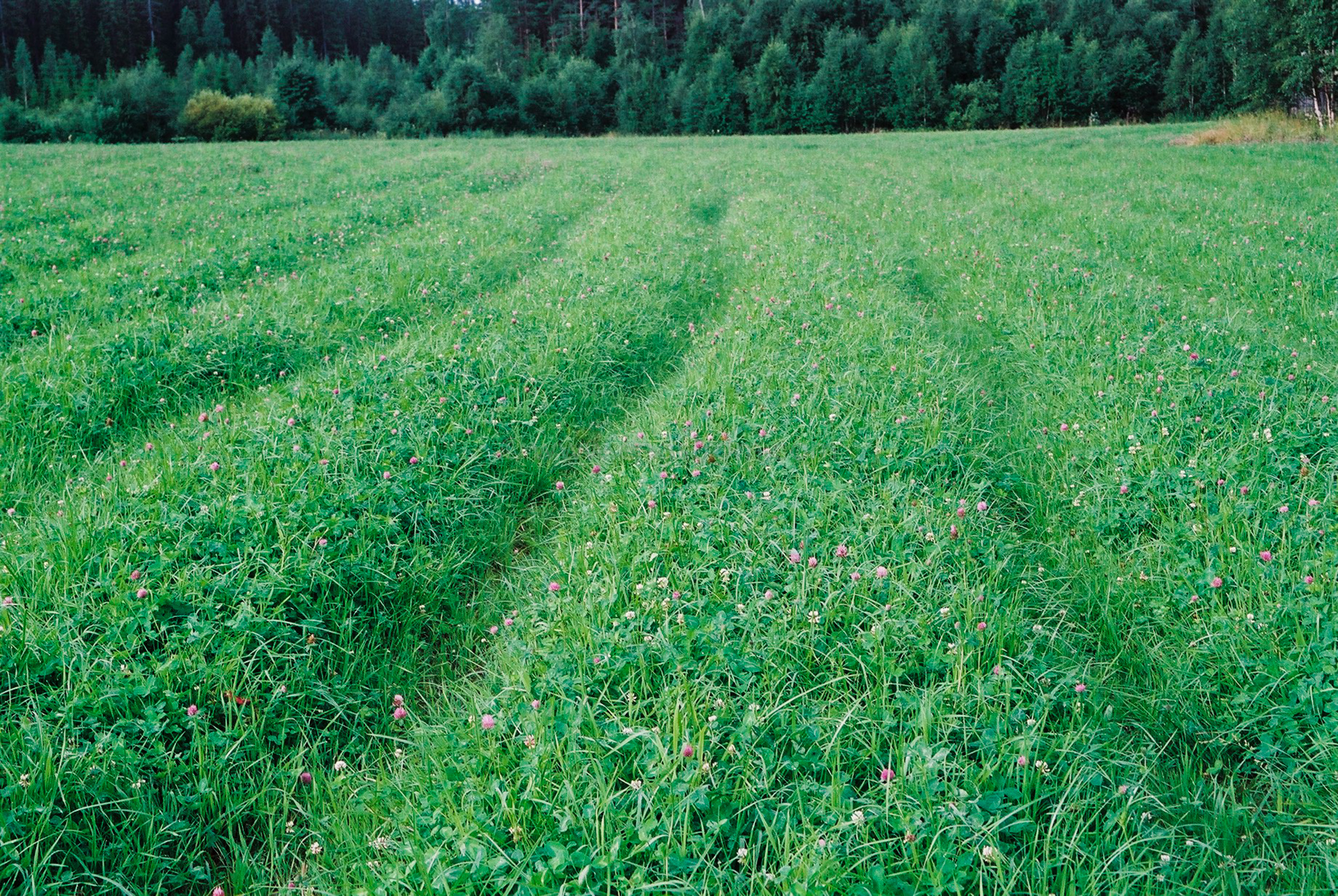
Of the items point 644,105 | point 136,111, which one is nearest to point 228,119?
point 136,111

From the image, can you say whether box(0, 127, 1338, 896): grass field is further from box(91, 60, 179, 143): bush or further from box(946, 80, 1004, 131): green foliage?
box(946, 80, 1004, 131): green foliage

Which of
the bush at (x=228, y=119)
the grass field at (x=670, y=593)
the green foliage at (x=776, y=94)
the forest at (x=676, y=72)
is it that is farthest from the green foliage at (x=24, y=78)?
the grass field at (x=670, y=593)

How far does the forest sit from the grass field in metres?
46.6

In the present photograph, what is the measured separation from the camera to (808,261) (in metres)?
10.3

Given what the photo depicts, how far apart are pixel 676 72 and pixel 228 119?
121 feet

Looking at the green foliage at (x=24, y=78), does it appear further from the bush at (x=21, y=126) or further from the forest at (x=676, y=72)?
the bush at (x=21, y=126)

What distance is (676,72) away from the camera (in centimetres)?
7056

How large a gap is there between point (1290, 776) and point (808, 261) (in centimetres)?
826

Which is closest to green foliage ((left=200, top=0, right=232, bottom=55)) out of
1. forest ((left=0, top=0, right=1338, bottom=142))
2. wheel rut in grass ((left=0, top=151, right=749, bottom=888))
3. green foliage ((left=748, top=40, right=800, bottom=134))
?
forest ((left=0, top=0, right=1338, bottom=142))

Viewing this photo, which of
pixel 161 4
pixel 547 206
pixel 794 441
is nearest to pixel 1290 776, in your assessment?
pixel 794 441

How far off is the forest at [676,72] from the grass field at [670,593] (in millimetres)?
46629

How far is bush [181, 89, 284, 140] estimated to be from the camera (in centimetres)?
4909

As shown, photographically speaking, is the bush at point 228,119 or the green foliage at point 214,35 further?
the green foliage at point 214,35

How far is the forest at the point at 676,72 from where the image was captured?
166 feet
